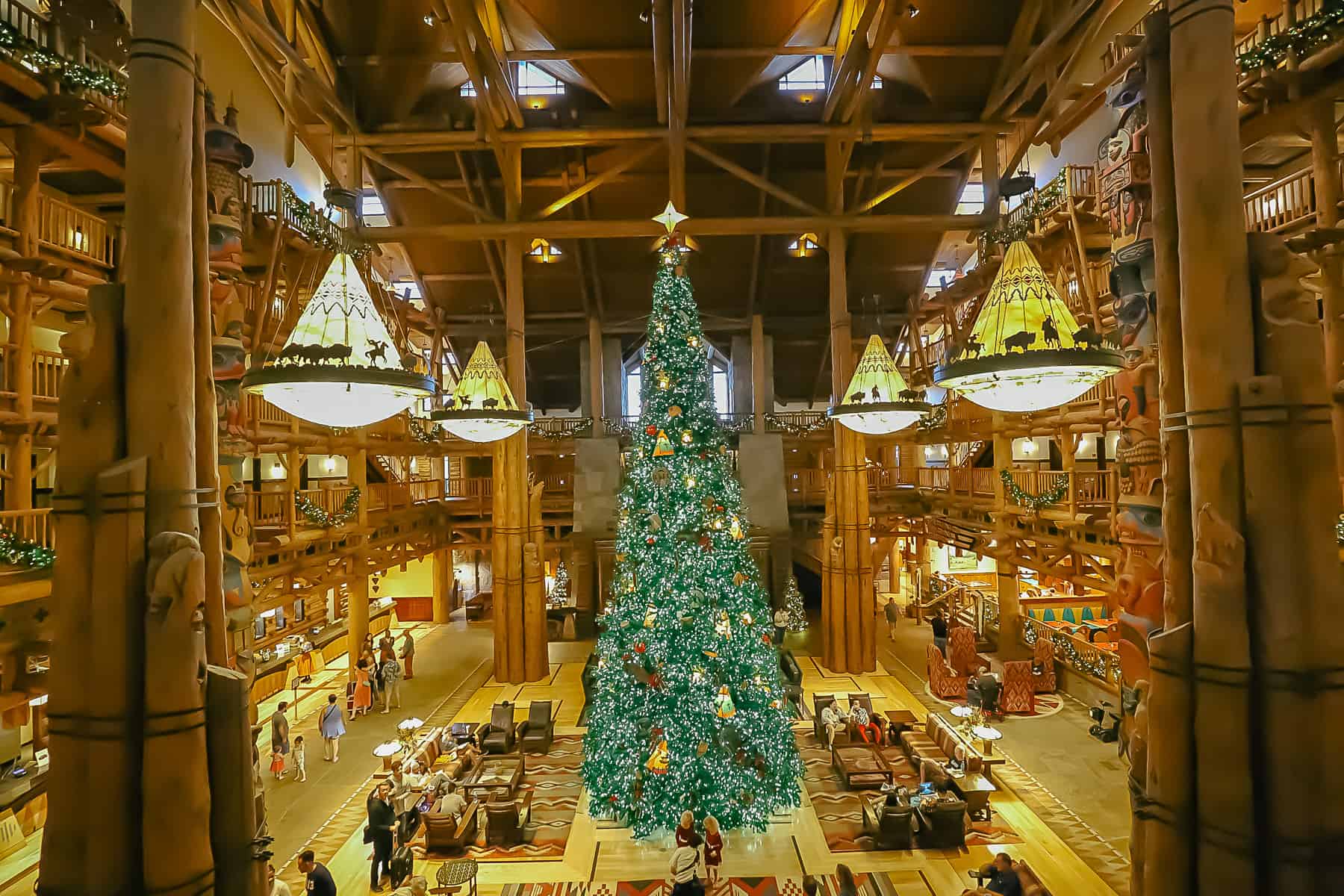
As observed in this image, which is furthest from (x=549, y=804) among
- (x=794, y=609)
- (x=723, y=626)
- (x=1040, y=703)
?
(x=1040, y=703)

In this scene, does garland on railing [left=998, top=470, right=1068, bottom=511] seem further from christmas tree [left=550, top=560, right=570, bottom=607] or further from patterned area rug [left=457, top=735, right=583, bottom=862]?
christmas tree [left=550, top=560, right=570, bottom=607]

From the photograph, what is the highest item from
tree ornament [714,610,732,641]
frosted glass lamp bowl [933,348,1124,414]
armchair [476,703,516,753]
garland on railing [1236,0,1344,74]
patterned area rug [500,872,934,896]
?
garland on railing [1236,0,1344,74]

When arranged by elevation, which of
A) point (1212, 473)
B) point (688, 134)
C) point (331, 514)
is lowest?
point (331, 514)

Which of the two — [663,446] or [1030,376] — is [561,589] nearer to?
[663,446]

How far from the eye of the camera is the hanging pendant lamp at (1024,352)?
359 centimetres

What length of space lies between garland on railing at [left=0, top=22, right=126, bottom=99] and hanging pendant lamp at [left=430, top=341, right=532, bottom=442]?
5074 mm

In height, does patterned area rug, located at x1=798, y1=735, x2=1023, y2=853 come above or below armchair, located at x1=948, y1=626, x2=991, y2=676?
below

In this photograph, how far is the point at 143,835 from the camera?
7.11 ft

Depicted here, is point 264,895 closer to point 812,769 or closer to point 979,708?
point 812,769

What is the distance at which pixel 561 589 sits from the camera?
18.8 meters

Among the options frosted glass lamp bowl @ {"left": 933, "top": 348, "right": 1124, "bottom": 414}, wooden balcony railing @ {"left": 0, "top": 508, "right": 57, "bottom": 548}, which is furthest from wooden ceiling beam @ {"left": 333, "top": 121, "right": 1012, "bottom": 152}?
frosted glass lamp bowl @ {"left": 933, "top": 348, "right": 1124, "bottom": 414}

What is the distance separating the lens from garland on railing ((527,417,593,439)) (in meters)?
18.4

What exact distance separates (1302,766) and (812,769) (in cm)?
740

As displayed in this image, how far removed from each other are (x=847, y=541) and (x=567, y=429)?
9434 mm
